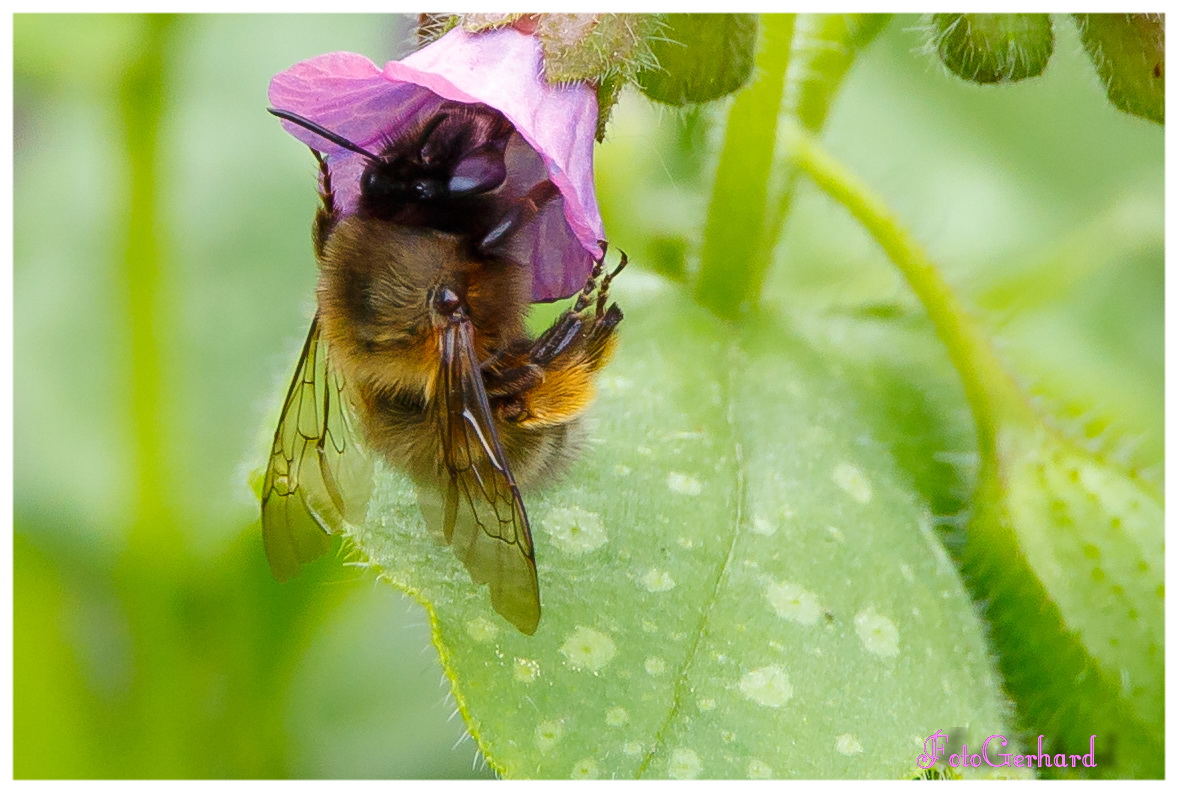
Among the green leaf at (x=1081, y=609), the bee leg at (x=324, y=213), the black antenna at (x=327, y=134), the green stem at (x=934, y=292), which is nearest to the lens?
the black antenna at (x=327, y=134)

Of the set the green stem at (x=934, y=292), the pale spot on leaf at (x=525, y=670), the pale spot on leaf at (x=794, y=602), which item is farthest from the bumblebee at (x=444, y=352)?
the green stem at (x=934, y=292)

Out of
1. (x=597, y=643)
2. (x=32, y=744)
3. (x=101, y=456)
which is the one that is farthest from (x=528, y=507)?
(x=101, y=456)

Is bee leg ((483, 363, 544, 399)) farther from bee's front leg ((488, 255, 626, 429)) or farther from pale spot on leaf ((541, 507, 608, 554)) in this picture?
pale spot on leaf ((541, 507, 608, 554))

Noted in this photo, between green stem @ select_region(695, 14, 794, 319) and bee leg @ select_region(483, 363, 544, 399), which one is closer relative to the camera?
bee leg @ select_region(483, 363, 544, 399)

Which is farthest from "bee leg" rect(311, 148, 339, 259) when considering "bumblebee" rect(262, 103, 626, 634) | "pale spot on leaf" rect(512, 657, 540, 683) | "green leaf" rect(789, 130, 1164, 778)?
"green leaf" rect(789, 130, 1164, 778)

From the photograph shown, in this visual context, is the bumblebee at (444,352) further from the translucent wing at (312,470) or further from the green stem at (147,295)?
the green stem at (147,295)

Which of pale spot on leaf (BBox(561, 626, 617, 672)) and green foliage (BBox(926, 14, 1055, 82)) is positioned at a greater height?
green foliage (BBox(926, 14, 1055, 82))

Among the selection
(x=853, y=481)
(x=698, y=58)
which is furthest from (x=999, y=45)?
(x=853, y=481)
